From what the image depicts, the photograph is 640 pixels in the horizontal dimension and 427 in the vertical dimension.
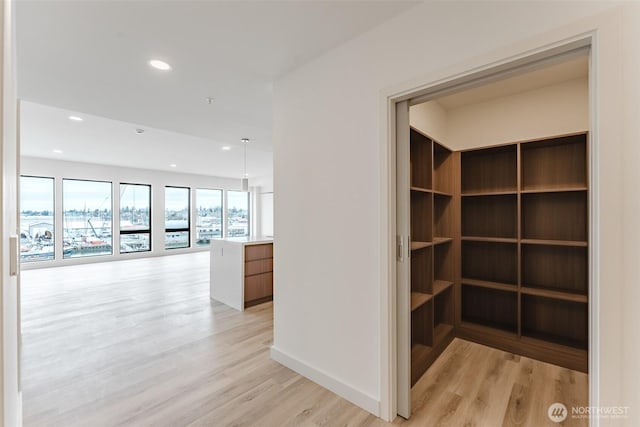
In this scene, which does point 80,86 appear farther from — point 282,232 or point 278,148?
point 282,232

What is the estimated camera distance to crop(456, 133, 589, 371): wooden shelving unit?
2.57 m

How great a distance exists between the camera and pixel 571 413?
189 cm

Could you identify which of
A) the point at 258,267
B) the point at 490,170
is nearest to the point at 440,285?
the point at 490,170

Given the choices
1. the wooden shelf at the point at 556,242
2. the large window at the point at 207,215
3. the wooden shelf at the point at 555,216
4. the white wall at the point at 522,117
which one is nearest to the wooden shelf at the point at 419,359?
the wooden shelf at the point at 556,242

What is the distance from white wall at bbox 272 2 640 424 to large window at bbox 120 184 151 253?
8.00 metres

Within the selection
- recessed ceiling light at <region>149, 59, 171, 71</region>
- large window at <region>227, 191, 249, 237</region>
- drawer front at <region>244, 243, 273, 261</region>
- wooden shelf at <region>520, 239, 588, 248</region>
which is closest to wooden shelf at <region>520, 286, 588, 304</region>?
wooden shelf at <region>520, 239, 588, 248</region>

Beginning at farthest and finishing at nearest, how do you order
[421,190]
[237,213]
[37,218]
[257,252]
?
[237,213]
[37,218]
[257,252]
[421,190]

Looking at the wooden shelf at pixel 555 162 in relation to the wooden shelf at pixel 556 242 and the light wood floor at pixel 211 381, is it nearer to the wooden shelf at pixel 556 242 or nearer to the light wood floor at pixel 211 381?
the wooden shelf at pixel 556 242

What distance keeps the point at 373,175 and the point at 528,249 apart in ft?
6.65

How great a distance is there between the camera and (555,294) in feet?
8.20

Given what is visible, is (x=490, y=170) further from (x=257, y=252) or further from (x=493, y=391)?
(x=257, y=252)

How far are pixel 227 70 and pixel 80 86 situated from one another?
1388 millimetres

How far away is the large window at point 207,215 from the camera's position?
33.8 feet

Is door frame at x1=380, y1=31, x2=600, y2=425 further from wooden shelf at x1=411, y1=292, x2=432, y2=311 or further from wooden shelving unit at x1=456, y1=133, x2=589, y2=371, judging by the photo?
wooden shelving unit at x1=456, y1=133, x2=589, y2=371
